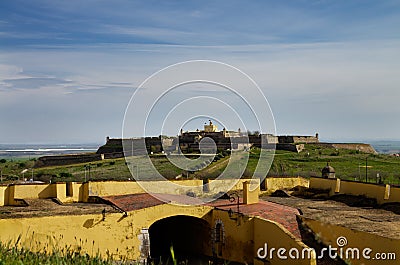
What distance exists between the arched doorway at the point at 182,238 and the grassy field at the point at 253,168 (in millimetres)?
15091

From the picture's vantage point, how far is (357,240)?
15445 mm

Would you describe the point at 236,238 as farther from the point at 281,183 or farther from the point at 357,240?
the point at 281,183

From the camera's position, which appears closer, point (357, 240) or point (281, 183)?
point (357, 240)

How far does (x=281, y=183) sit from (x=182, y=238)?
6850 mm

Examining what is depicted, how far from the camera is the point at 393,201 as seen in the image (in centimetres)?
2191

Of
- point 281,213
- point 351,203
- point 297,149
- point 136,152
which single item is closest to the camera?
point 281,213

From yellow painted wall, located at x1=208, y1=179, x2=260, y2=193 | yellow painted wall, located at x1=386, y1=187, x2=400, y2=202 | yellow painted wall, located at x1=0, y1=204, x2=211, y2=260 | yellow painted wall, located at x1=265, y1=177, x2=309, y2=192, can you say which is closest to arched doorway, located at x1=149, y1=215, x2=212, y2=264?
yellow painted wall, located at x1=0, y1=204, x2=211, y2=260

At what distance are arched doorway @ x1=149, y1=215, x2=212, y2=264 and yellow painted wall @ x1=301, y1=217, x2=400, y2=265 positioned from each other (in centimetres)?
493

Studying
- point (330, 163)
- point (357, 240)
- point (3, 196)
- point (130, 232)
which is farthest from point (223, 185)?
point (330, 163)

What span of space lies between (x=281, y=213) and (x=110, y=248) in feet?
19.5

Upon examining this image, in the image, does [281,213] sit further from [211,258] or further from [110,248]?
[110,248]

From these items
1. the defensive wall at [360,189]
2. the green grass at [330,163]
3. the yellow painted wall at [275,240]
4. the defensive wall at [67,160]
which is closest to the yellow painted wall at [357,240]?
the yellow painted wall at [275,240]

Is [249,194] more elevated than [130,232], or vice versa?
[249,194]

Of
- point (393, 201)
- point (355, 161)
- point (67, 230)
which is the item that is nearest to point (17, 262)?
point (67, 230)
